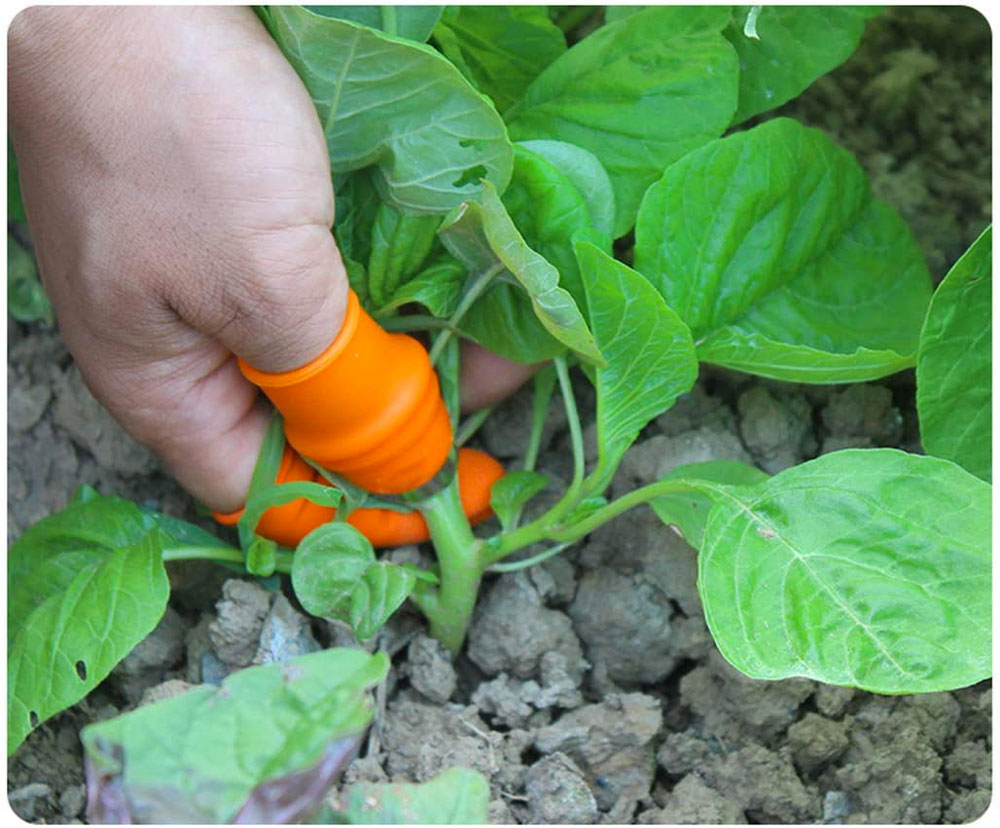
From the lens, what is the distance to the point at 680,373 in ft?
3.33

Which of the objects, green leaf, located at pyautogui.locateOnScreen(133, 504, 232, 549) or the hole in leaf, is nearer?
the hole in leaf

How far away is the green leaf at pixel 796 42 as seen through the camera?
1.14 m

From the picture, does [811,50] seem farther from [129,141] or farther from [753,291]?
[129,141]

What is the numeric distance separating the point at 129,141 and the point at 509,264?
0.29 meters

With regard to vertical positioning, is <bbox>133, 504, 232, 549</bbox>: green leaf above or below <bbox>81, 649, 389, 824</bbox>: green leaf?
below

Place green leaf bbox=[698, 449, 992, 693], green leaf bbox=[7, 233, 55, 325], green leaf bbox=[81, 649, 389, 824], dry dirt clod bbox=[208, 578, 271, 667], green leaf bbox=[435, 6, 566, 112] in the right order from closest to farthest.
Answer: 1. green leaf bbox=[81, 649, 389, 824]
2. green leaf bbox=[698, 449, 992, 693]
3. dry dirt clod bbox=[208, 578, 271, 667]
4. green leaf bbox=[435, 6, 566, 112]
5. green leaf bbox=[7, 233, 55, 325]

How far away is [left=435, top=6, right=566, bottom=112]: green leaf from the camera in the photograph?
1.15 metres

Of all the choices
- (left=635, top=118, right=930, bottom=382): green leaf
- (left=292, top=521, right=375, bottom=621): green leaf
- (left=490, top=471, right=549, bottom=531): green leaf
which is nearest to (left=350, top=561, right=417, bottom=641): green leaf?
(left=292, top=521, right=375, bottom=621): green leaf

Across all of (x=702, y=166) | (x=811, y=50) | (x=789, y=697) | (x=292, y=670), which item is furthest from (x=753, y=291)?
(x=292, y=670)

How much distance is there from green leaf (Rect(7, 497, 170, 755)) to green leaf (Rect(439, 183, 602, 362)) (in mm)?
330

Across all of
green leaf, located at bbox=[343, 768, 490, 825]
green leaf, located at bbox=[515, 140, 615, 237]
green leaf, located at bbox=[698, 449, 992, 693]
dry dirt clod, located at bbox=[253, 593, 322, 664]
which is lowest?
dry dirt clod, located at bbox=[253, 593, 322, 664]

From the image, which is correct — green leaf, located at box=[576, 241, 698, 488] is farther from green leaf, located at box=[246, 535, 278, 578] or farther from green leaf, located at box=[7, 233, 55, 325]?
green leaf, located at box=[7, 233, 55, 325]

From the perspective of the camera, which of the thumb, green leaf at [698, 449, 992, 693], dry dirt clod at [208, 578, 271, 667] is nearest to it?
green leaf at [698, 449, 992, 693]

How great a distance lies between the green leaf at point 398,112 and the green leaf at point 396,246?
22mm
